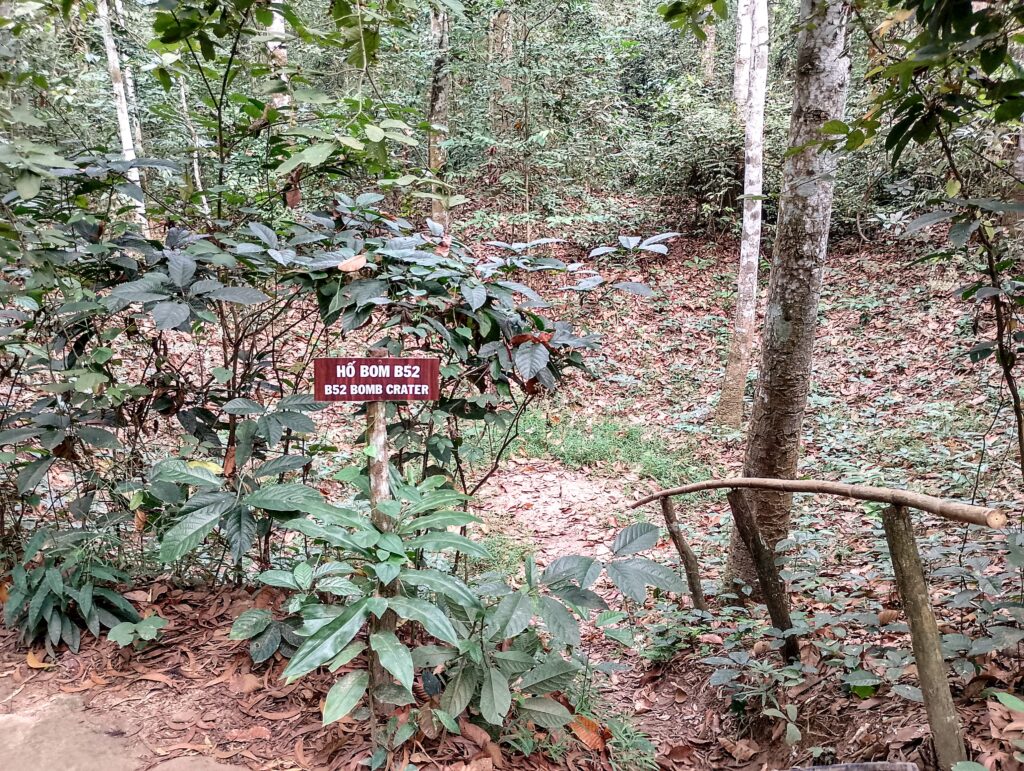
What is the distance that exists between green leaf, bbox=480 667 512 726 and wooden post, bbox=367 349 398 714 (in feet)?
1.05

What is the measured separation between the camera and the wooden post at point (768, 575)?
2.75 m

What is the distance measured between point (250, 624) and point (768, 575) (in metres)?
2.14

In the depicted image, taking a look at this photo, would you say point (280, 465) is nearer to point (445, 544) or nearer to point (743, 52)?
point (445, 544)

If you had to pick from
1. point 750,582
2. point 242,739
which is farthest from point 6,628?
point 750,582

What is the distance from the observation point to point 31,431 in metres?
2.47

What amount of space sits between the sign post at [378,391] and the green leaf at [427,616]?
0.16 meters

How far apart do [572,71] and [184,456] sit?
33.0 ft

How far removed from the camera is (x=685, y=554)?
3.40m

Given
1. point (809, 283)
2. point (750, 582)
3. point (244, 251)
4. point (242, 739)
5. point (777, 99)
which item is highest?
point (777, 99)

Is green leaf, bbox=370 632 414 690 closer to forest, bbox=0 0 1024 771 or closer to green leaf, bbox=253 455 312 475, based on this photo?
forest, bbox=0 0 1024 771

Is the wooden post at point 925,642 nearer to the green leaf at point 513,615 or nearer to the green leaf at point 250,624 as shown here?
the green leaf at point 513,615

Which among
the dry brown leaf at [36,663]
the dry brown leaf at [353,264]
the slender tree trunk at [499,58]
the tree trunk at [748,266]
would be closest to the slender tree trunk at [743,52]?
the tree trunk at [748,266]

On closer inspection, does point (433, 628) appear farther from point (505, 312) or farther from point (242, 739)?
point (505, 312)

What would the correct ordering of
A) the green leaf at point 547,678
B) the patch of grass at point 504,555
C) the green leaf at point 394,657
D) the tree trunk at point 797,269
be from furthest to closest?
the patch of grass at point 504,555 → the tree trunk at point 797,269 → the green leaf at point 547,678 → the green leaf at point 394,657
